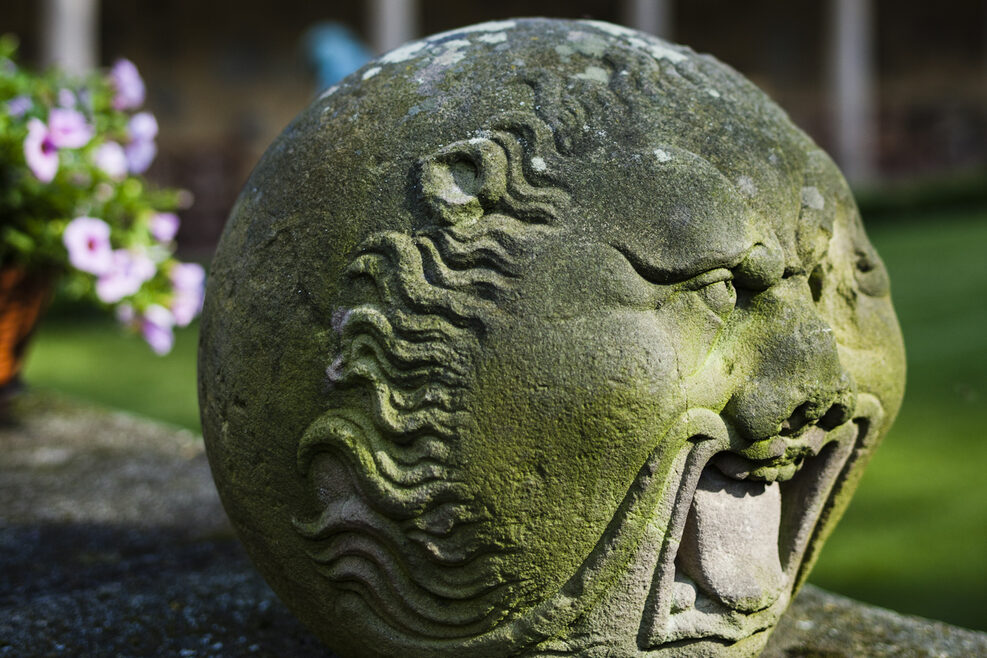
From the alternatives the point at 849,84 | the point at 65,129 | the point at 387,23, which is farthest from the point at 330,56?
the point at 849,84

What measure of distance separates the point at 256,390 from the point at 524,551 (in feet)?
1.98

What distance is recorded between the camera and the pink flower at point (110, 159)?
13.4 feet

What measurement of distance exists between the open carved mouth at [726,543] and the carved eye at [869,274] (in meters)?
0.28

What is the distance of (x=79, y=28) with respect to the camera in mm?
9391

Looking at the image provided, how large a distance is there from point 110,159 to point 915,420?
405cm

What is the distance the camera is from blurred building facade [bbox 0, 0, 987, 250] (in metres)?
13.1

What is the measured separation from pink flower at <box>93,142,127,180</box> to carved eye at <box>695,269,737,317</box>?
2.99 m

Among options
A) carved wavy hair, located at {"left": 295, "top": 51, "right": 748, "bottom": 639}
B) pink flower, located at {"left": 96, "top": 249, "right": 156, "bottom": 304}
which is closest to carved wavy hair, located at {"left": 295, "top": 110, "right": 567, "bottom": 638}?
carved wavy hair, located at {"left": 295, "top": 51, "right": 748, "bottom": 639}

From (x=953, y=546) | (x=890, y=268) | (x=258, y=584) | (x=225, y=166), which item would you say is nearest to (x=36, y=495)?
(x=258, y=584)

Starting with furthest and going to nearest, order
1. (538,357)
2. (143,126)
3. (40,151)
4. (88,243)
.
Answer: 1. (143,126)
2. (88,243)
3. (40,151)
4. (538,357)

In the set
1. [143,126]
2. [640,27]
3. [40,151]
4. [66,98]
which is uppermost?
[640,27]

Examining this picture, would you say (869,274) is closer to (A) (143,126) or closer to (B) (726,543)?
(B) (726,543)

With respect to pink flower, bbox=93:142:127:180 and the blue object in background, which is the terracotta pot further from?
the blue object in background

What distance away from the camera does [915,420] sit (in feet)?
17.3
